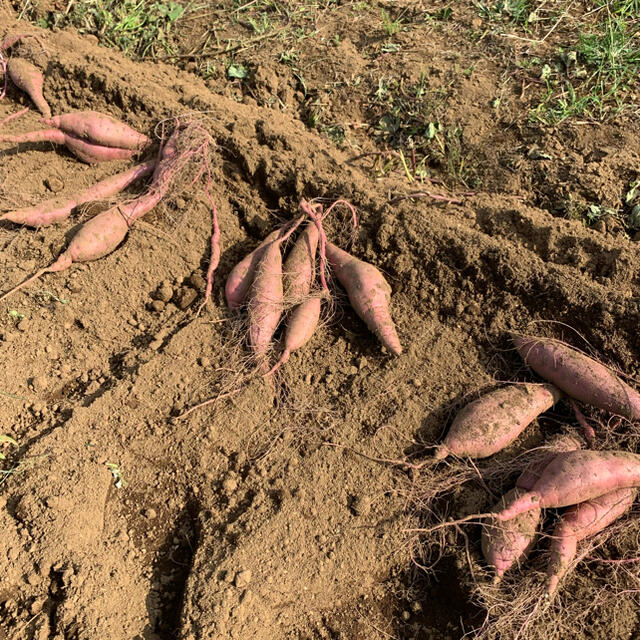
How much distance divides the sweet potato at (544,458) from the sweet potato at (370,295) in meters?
0.82

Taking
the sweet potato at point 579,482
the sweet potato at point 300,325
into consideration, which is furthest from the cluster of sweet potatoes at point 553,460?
the sweet potato at point 300,325

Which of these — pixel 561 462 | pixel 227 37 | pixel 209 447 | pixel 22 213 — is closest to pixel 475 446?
pixel 561 462

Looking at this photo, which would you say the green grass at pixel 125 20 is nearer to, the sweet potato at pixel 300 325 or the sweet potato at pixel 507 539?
A: the sweet potato at pixel 300 325

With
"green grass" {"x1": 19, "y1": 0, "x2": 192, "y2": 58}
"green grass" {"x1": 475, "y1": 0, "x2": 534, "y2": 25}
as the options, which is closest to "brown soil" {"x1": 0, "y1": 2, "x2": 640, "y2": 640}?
"green grass" {"x1": 19, "y1": 0, "x2": 192, "y2": 58}

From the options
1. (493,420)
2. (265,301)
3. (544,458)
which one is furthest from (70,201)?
(544,458)

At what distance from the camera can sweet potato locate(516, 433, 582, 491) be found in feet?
7.54

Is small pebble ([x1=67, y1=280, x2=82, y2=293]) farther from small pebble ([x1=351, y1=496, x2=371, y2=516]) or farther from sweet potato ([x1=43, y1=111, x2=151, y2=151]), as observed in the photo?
small pebble ([x1=351, y1=496, x2=371, y2=516])

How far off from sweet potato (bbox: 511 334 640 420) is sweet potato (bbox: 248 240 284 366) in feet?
4.19

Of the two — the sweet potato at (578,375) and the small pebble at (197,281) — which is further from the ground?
the sweet potato at (578,375)

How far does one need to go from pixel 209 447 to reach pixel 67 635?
3.03ft

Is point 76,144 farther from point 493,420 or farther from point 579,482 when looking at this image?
point 579,482

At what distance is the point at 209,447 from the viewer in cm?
254

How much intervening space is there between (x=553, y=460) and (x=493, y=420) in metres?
0.30

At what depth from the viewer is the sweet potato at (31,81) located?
12.2 feet
